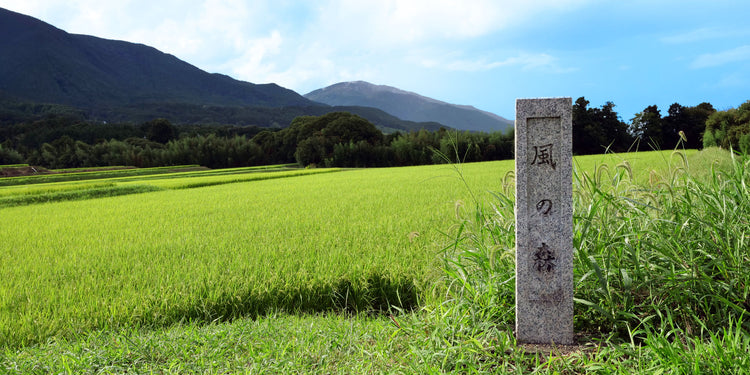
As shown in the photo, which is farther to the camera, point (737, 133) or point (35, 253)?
point (737, 133)

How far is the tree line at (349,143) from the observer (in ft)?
117

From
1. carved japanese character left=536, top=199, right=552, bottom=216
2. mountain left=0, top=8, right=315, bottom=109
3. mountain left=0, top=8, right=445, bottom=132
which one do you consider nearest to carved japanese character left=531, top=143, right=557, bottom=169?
carved japanese character left=536, top=199, right=552, bottom=216

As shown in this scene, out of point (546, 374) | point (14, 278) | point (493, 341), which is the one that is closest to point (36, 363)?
point (14, 278)

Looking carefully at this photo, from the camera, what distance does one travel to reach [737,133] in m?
24.7

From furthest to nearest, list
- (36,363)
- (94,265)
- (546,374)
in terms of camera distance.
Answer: (94,265)
(36,363)
(546,374)

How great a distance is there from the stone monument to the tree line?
25.6 metres

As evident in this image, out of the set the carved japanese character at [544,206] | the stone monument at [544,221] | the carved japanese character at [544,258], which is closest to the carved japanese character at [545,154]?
the stone monument at [544,221]

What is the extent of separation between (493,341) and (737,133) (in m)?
32.2

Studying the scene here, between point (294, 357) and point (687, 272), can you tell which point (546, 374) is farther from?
point (294, 357)

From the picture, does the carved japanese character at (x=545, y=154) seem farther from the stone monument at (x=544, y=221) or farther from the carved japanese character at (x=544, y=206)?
the carved japanese character at (x=544, y=206)

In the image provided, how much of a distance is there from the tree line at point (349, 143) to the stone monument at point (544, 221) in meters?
25.6

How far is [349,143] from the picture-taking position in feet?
149

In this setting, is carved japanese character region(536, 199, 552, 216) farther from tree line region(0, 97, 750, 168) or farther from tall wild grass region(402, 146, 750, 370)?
tree line region(0, 97, 750, 168)

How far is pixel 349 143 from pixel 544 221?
143 ft
